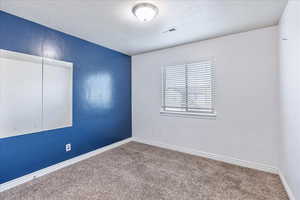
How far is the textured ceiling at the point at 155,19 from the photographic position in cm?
176

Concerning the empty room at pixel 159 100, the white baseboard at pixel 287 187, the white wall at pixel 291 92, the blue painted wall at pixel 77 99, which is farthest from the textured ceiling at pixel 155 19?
the white baseboard at pixel 287 187

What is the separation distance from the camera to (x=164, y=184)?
2.03m

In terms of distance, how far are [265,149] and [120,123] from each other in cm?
301

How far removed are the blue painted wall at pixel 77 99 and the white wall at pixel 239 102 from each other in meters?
1.24

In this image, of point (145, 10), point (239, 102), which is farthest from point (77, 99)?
point (239, 102)

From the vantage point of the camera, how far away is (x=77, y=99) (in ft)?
9.06

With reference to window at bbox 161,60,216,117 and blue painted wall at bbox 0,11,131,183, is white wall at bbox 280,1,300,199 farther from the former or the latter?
blue painted wall at bbox 0,11,131,183

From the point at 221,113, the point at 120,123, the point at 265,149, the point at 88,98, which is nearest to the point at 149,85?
the point at 120,123

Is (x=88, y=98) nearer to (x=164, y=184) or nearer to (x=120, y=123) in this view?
(x=120, y=123)

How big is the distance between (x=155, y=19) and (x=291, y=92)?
198 centimetres

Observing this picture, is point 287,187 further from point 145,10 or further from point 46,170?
point 46,170

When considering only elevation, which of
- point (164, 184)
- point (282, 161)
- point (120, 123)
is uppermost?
point (120, 123)

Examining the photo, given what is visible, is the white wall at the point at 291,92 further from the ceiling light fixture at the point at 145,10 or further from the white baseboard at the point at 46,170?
the white baseboard at the point at 46,170

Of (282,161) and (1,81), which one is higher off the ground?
(1,81)
